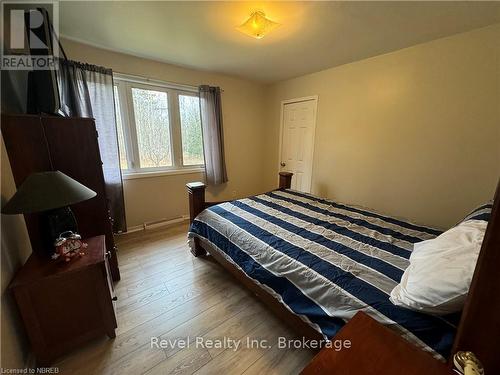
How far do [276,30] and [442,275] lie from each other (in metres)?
2.24

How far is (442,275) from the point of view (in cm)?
81

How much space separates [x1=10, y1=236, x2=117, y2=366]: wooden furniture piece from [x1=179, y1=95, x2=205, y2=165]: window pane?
220 cm

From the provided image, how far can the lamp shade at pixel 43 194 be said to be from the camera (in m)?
1.01

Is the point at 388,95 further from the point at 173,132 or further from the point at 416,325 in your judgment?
the point at 173,132

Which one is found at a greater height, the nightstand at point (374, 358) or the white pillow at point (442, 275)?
the white pillow at point (442, 275)

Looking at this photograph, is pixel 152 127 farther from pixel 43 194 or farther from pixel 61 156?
pixel 43 194

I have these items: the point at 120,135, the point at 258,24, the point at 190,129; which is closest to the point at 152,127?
the point at 120,135

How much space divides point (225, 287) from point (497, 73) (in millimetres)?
3069

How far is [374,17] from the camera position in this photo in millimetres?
1748

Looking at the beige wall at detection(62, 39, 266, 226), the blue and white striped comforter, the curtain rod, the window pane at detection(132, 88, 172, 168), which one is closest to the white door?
the beige wall at detection(62, 39, 266, 226)

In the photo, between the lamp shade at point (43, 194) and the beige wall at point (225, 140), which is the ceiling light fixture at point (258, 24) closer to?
the beige wall at point (225, 140)

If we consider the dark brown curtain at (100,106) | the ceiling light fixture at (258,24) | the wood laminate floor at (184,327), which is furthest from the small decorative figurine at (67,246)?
the ceiling light fixture at (258,24)

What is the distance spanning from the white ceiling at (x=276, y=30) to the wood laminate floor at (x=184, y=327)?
2310mm

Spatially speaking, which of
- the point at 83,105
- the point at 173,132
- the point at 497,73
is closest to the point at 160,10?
the point at 83,105
